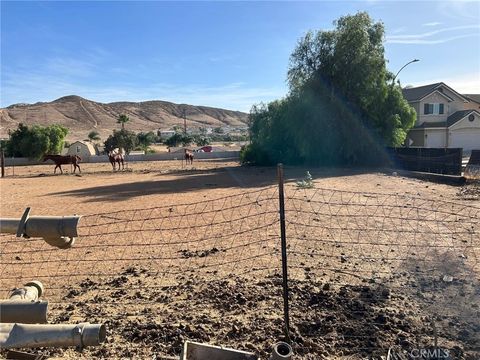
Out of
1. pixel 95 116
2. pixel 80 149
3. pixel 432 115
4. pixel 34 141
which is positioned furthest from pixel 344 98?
pixel 95 116

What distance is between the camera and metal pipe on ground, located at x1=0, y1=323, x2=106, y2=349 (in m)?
2.30

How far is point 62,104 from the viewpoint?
16088 centimetres

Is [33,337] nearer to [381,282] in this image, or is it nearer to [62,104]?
[381,282]

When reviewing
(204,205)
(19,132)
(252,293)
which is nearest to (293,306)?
(252,293)

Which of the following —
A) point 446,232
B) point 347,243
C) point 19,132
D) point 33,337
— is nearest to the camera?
point 33,337

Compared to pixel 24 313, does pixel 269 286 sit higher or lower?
lower

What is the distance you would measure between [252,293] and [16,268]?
3976 millimetres

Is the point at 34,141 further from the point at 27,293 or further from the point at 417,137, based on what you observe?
the point at 27,293

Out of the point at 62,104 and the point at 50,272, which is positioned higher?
the point at 62,104

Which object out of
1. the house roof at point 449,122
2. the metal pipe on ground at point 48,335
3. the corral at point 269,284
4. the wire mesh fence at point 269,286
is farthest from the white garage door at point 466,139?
the metal pipe on ground at point 48,335

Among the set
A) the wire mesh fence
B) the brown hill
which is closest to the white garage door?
the wire mesh fence

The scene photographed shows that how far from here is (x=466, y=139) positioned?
131 feet

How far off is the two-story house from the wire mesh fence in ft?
107

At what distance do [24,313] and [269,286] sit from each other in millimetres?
3329
